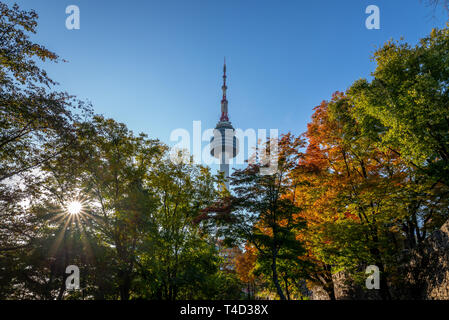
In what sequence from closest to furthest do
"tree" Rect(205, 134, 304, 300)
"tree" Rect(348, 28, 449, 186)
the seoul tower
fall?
"tree" Rect(348, 28, 449, 186)
"tree" Rect(205, 134, 304, 300)
the seoul tower

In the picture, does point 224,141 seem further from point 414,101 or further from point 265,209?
point 414,101

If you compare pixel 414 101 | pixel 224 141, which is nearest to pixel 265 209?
pixel 414 101

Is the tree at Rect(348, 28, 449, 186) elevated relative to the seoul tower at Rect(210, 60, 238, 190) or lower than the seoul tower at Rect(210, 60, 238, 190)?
lower

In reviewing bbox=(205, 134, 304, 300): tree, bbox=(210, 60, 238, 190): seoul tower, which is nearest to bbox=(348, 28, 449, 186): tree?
bbox=(205, 134, 304, 300): tree

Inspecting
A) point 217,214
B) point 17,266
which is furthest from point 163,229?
point 17,266

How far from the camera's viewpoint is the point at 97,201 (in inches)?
526

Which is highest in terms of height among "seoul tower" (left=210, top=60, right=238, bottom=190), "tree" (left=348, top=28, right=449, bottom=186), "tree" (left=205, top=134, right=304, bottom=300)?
"seoul tower" (left=210, top=60, right=238, bottom=190)

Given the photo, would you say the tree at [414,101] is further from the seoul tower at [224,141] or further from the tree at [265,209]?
the seoul tower at [224,141]

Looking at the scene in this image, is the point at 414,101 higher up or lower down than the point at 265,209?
higher up

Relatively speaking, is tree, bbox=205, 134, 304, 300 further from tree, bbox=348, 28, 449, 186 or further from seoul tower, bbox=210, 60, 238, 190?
seoul tower, bbox=210, 60, 238, 190

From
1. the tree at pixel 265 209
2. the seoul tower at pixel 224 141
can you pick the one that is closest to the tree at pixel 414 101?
the tree at pixel 265 209

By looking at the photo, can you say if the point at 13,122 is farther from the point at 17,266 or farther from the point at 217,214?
the point at 217,214
